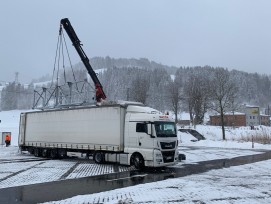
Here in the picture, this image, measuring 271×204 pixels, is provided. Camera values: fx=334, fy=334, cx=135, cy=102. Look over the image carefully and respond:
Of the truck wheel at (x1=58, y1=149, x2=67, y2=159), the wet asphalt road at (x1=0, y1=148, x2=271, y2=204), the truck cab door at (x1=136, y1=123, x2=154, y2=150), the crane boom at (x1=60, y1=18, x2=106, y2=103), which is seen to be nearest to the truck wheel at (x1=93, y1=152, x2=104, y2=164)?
the truck cab door at (x1=136, y1=123, x2=154, y2=150)

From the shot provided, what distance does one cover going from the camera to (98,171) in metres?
17.7

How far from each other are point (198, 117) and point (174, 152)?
51.1 metres

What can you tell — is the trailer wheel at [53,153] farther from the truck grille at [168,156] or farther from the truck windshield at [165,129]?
the truck grille at [168,156]

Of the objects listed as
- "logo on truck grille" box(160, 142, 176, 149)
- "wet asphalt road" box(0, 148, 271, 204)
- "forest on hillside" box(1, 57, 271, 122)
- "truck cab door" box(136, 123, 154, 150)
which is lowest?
"wet asphalt road" box(0, 148, 271, 204)

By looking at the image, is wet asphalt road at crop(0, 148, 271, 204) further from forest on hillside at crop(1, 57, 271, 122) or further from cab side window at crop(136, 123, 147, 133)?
forest on hillside at crop(1, 57, 271, 122)

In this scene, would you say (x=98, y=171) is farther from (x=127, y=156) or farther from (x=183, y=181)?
(x=183, y=181)

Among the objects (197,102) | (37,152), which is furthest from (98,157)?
(197,102)

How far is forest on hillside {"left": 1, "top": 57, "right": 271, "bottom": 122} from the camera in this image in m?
70.2

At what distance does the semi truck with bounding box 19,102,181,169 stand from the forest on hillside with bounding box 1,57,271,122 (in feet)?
14.2

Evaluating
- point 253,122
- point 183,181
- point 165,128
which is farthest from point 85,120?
point 253,122

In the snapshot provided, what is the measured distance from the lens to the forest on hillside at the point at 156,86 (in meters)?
70.2

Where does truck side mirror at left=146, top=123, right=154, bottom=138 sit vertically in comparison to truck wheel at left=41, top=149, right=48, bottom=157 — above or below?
above

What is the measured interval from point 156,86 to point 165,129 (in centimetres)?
9192

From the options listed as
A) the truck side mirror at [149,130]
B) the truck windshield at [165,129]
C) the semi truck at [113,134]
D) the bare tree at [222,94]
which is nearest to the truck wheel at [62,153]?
the semi truck at [113,134]
